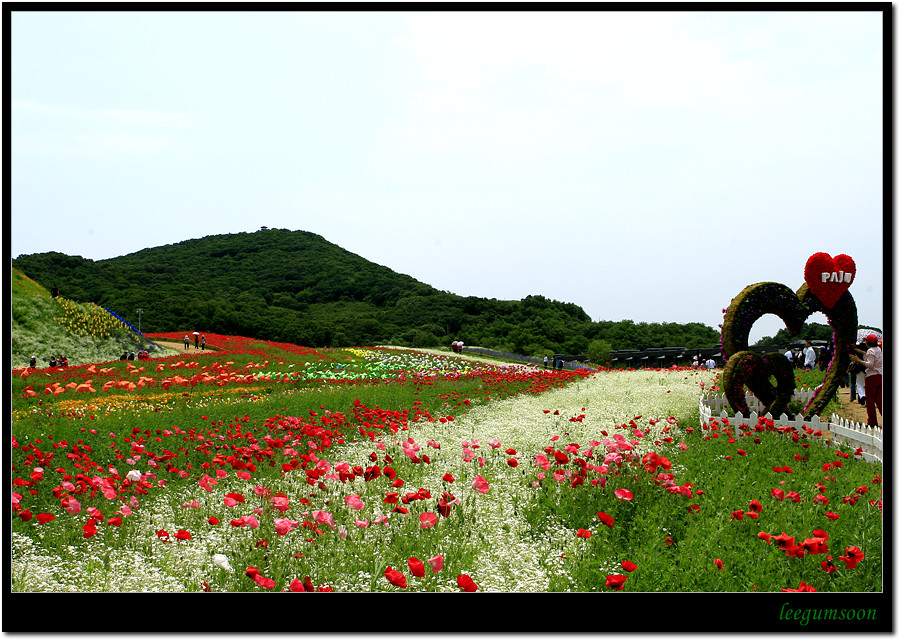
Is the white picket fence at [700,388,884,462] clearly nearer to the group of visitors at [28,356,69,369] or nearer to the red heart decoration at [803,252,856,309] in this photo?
the red heart decoration at [803,252,856,309]

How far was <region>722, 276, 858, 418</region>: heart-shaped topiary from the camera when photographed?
10.0 metres

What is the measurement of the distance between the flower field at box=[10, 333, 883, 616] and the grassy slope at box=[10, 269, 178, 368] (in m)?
14.1

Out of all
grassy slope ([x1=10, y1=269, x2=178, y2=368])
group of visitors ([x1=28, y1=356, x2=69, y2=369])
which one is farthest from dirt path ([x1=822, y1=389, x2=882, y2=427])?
grassy slope ([x1=10, y1=269, x2=178, y2=368])

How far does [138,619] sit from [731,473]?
19.4ft

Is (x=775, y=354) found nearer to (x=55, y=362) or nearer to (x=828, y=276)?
(x=828, y=276)

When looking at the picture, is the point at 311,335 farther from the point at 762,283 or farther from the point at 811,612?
the point at 811,612

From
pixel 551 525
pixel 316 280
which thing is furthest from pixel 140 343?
pixel 316 280

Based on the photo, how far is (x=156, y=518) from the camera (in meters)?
5.91

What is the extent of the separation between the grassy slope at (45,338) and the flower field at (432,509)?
46.2 ft

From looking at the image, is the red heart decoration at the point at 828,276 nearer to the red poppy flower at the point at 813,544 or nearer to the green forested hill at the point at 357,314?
the red poppy flower at the point at 813,544

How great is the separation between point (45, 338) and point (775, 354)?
79.5ft

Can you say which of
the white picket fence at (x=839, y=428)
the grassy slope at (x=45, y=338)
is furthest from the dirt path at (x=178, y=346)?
the white picket fence at (x=839, y=428)

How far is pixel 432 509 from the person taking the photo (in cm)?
610

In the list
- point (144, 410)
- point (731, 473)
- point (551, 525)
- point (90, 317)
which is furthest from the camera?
point (90, 317)
